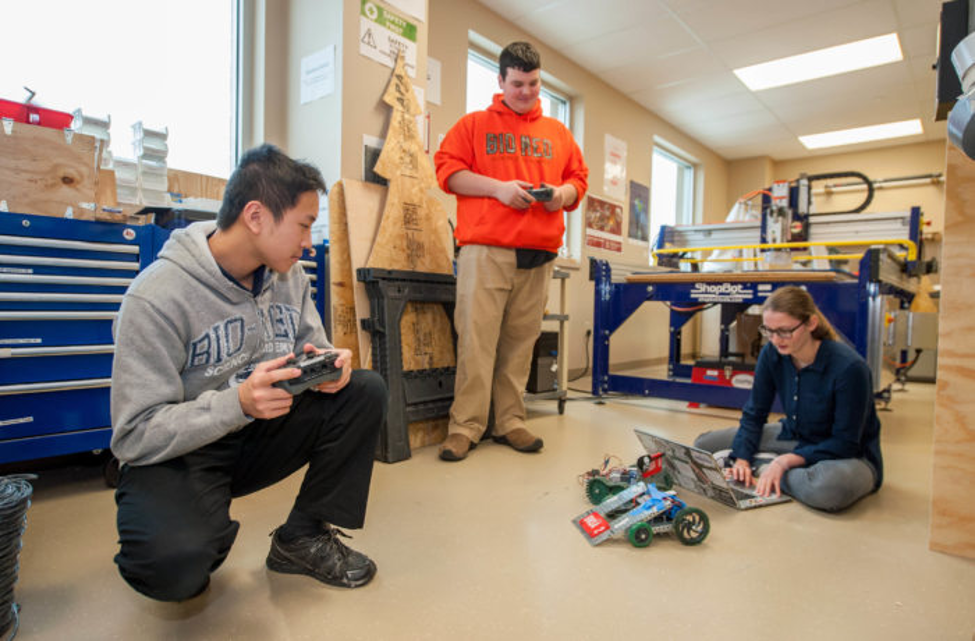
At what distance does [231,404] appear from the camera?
950mm

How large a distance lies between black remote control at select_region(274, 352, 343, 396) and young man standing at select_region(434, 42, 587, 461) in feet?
3.81

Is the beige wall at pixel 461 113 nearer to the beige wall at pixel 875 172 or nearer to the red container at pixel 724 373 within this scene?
the beige wall at pixel 875 172

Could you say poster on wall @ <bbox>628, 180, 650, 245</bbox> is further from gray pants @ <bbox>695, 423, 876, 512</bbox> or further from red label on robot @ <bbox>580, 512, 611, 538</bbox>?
red label on robot @ <bbox>580, 512, 611, 538</bbox>

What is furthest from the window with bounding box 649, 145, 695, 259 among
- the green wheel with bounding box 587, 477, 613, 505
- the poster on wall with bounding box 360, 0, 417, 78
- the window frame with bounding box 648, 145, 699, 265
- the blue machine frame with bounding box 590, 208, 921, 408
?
the green wheel with bounding box 587, 477, 613, 505

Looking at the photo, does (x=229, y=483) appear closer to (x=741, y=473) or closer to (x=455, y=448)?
(x=455, y=448)

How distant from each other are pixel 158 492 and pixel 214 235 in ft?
1.64

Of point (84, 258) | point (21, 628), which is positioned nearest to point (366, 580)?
point (21, 628)

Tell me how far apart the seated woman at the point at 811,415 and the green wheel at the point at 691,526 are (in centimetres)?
43

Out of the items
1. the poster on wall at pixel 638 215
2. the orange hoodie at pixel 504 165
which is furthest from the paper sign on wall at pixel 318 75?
the poster on wall at pixel 638 215

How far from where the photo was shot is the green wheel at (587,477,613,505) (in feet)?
5.48

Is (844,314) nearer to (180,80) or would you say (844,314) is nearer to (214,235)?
(214,235)

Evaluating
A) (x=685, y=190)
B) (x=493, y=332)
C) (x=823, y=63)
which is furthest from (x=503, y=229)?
(x=685, y=190)

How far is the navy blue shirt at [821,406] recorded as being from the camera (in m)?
1.71

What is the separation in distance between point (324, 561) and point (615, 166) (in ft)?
15.5
